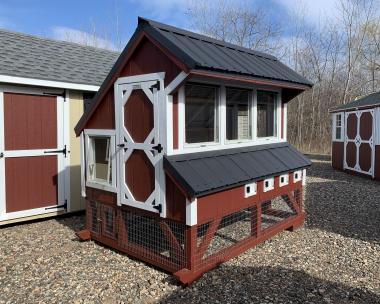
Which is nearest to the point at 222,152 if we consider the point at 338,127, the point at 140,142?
the point at 140,142

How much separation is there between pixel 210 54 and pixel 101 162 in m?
2.13

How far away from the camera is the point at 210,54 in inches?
166

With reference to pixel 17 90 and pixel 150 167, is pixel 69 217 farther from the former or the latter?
pixel 150 167

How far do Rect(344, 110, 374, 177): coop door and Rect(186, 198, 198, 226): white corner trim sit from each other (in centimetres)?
964

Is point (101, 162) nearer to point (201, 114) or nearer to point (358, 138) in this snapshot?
point (201, 114)

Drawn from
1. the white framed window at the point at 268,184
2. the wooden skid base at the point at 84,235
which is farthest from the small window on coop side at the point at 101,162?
the white framed window at the point at 268,184

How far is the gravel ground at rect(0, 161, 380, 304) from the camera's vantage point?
3.61 metres

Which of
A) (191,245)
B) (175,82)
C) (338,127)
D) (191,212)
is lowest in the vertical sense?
(191,245)

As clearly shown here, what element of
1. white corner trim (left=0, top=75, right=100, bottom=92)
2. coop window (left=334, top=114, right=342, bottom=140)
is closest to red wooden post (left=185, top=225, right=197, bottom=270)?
white corner trim (left=0, top=75, right=100, bottom=92)

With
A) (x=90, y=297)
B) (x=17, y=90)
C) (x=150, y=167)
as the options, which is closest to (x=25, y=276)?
(x=90, y=297)

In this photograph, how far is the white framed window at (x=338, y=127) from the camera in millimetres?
13930

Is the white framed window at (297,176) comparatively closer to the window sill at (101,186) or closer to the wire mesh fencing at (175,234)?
the wire mesh fencing at (175,234)

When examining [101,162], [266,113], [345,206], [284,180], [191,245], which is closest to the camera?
[191,245]

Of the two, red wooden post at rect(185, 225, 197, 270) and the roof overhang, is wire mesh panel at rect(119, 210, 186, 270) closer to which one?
red wooden post at rect(185, 225, 197, 270)
